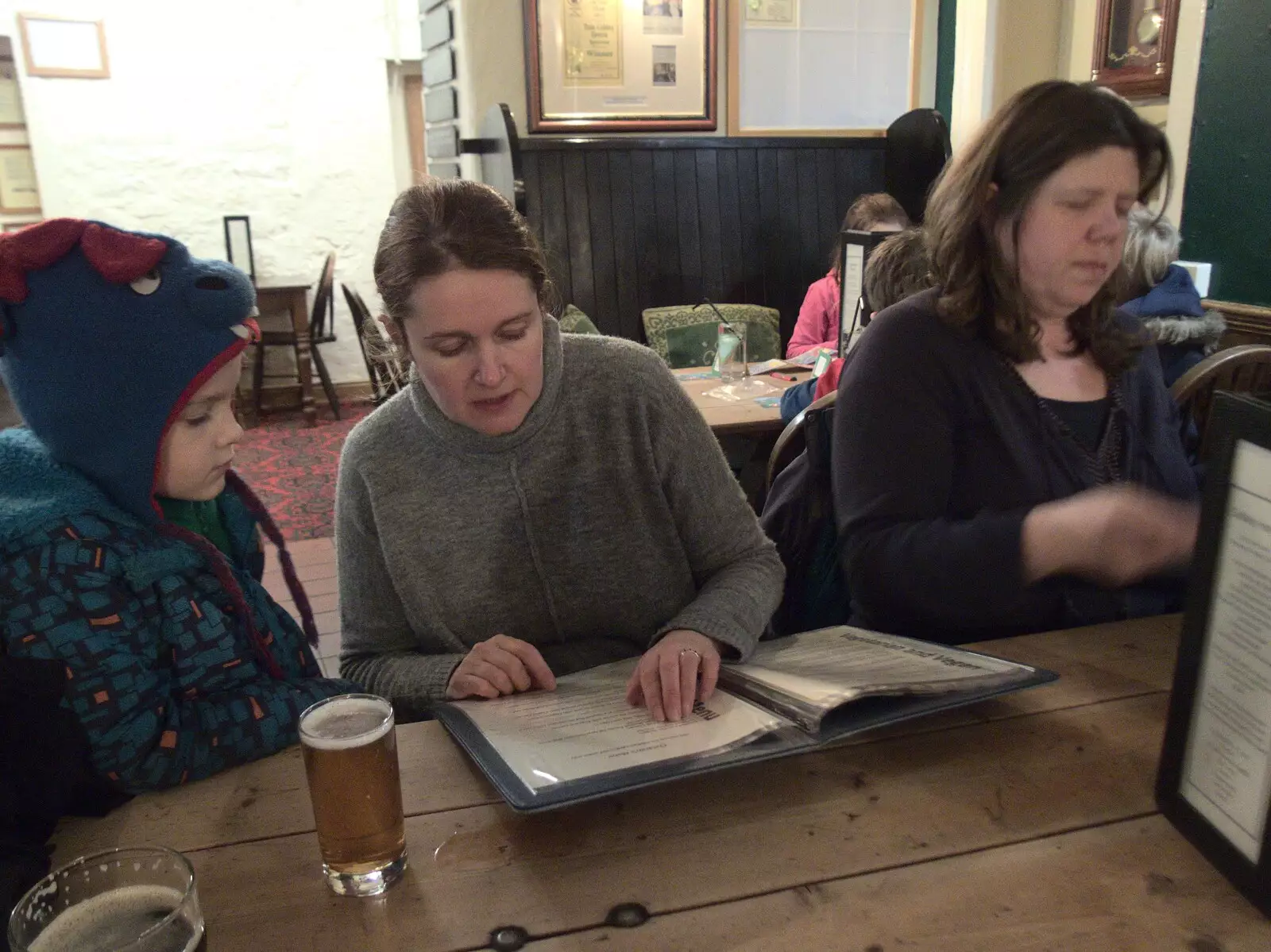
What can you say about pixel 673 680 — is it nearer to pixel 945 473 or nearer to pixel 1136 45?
pixel 945 473

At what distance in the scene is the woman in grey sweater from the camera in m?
1.14

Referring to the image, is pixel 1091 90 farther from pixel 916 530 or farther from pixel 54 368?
pixel 54 368

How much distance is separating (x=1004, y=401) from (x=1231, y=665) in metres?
0.67

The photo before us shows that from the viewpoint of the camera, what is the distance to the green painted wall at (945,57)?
427 centimetres

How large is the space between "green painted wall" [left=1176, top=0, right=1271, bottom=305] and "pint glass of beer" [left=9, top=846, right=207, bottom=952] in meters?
A: 2.92

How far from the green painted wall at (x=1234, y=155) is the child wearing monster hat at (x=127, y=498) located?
266cm

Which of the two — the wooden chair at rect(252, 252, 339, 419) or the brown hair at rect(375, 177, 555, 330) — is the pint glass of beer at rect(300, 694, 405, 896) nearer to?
the brown hair at rect(375, 177, 555, 330)

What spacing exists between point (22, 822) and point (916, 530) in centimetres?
98

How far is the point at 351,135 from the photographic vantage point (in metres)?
6.16

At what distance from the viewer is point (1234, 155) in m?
2.63

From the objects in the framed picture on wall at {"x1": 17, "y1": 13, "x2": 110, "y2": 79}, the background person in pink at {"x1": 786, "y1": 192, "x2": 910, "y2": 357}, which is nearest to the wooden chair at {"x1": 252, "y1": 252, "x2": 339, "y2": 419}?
A: the framed picture on wall at {"x1": 17, "y1": 13, "x2": 110, "y2": 79}

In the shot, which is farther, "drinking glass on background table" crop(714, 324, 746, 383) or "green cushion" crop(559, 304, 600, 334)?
"green cushion" crop(559, 304, 600, 334)

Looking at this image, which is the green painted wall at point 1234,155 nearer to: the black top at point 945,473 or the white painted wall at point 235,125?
the black top at point 945,473

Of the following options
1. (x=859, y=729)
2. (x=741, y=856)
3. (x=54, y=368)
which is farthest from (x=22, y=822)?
(x=859, y=729)
